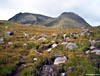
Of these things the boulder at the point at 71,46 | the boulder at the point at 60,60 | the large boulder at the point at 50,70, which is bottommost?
the large boulder at the point at 50,70

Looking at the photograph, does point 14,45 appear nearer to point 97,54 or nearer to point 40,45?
point 40,45

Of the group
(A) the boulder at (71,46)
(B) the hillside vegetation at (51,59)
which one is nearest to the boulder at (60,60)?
(B) the hillside vegetation at (51,59)

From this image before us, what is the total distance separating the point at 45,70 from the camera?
48312mm

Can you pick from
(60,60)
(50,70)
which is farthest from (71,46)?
(50,70)

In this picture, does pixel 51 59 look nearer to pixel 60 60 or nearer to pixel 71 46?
pixel 60 60

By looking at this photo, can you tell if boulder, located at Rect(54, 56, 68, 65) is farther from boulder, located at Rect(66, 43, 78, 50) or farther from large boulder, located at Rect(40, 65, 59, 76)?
boulder, located at Rect(66, 43, 78, 50)

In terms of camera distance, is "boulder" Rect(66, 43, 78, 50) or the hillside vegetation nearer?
the hillside vegetation

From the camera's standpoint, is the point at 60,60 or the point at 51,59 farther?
the point at 51,59

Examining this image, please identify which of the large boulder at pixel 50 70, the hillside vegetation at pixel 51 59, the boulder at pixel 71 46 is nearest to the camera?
the large boulder at pixel 50 70

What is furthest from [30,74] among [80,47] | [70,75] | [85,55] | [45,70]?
[80,47]

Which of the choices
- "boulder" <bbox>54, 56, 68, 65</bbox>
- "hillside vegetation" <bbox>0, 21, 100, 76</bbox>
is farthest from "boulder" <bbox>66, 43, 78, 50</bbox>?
"boulder" <bbox>54, 56, 68, 65</bbox>

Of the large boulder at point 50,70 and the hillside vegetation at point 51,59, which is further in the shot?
the hillside vegetation at point 51,59

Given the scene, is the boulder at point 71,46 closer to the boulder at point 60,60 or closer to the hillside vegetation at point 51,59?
the hillside vegetation at point 51,59

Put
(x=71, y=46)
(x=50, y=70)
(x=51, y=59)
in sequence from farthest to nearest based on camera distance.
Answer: (x=71, y=46), (x=51, y=59), (x=50, y=70)
